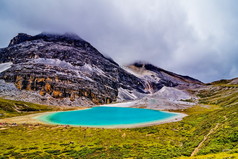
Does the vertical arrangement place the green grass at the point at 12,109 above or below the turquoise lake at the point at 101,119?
above

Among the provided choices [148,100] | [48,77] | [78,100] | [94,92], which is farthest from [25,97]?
[148,100]

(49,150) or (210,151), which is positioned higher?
(210,151)

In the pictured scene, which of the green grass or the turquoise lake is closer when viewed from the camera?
the turquoise lake

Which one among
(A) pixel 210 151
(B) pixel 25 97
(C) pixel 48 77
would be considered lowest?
(A) pixel 210 151

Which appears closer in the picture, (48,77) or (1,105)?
(1,105)

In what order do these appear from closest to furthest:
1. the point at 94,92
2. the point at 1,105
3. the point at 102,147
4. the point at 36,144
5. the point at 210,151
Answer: the point at 210,151 < the point at 102,147 < the point at 36,144 < the point at 1,105 < the point at 94,92

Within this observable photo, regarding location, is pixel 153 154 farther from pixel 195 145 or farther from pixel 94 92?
pixel 94 92

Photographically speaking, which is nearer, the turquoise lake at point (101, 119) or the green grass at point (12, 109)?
the turquoise lake at point (101, 119)

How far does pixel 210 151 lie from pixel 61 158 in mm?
26074

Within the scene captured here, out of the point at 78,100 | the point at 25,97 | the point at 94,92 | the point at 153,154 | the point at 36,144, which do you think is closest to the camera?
the point at 153,154

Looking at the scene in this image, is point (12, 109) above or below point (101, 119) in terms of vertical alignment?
above

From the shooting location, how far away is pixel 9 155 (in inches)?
1181

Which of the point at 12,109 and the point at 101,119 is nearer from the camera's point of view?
the point at 101,119

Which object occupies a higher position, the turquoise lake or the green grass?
the green grass
